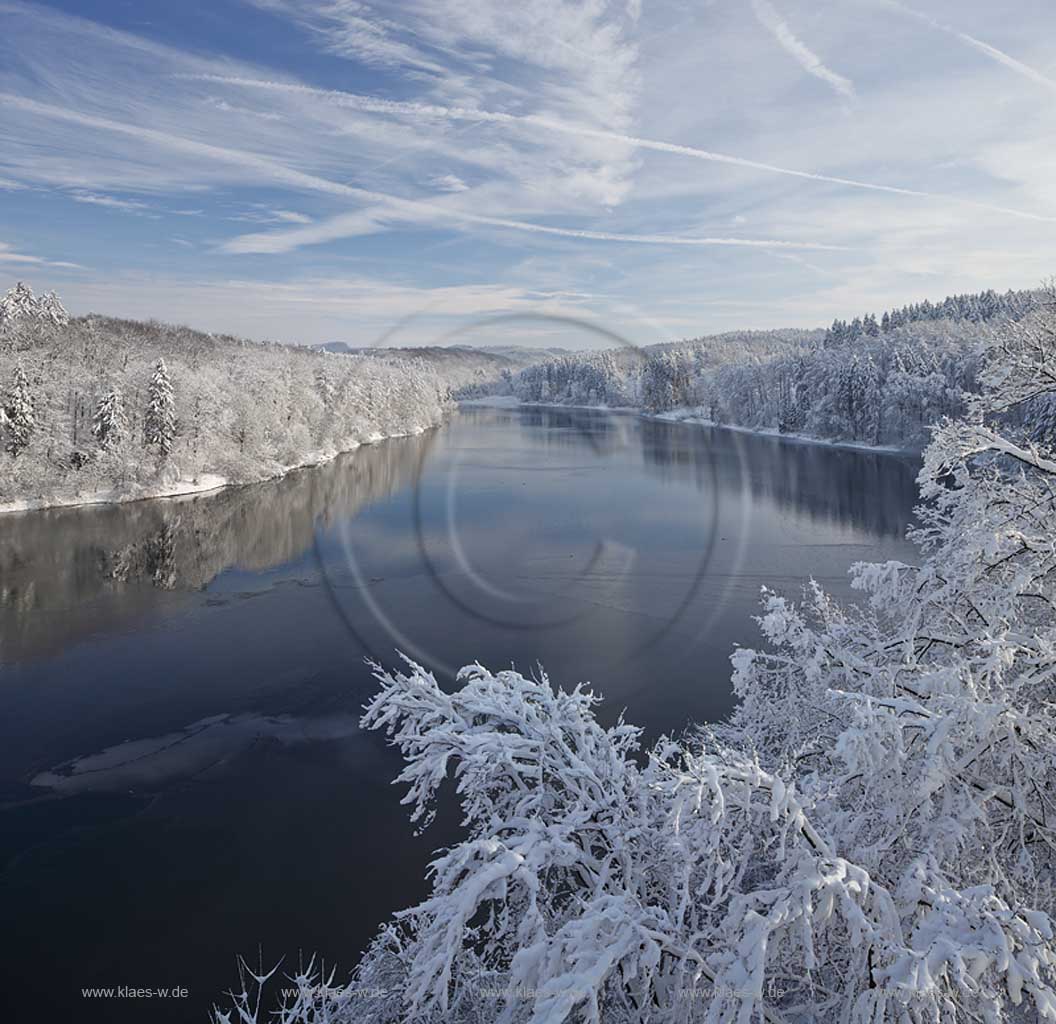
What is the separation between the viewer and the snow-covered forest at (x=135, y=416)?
42.0 m

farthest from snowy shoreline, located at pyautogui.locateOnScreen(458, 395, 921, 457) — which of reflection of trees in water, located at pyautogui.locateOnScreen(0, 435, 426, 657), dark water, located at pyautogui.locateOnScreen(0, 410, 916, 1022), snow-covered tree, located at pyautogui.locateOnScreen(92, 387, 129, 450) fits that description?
snow-covered tree, located at pyautogui.locateOnScreen(92, 387, 129, 450)

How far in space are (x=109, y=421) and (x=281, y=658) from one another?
32.2m

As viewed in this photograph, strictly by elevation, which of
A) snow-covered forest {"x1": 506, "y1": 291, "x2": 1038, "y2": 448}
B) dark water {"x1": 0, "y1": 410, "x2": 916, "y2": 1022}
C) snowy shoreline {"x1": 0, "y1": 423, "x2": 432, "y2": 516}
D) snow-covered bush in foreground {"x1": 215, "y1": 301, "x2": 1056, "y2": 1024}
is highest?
snow-covered forest {"x1": 506, "y1": 291, "x2": 1038, "y2": 448}

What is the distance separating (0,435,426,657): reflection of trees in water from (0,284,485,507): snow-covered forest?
264 centimetres

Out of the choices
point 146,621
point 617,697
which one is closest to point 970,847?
point 617,697

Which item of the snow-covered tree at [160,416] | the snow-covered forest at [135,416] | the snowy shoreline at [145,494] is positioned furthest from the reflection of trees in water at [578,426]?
the snow-covered tree at [160,416]

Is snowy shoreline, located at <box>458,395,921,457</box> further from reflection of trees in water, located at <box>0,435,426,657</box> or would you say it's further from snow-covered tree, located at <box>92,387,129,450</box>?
snow-covered tree, located at <box>92,387,129,450</box>

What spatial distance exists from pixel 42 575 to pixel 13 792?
55.8 feet

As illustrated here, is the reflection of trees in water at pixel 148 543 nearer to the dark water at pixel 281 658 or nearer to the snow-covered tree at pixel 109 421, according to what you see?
the dark water at pixel 281 658

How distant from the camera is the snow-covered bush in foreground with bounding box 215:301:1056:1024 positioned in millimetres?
3232

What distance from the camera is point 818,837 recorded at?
3500 mm

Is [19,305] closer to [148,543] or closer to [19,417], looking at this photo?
[19,417]

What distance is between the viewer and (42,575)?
91.3 feet

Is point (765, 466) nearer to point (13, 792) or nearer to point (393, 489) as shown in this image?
point (393, 489)
